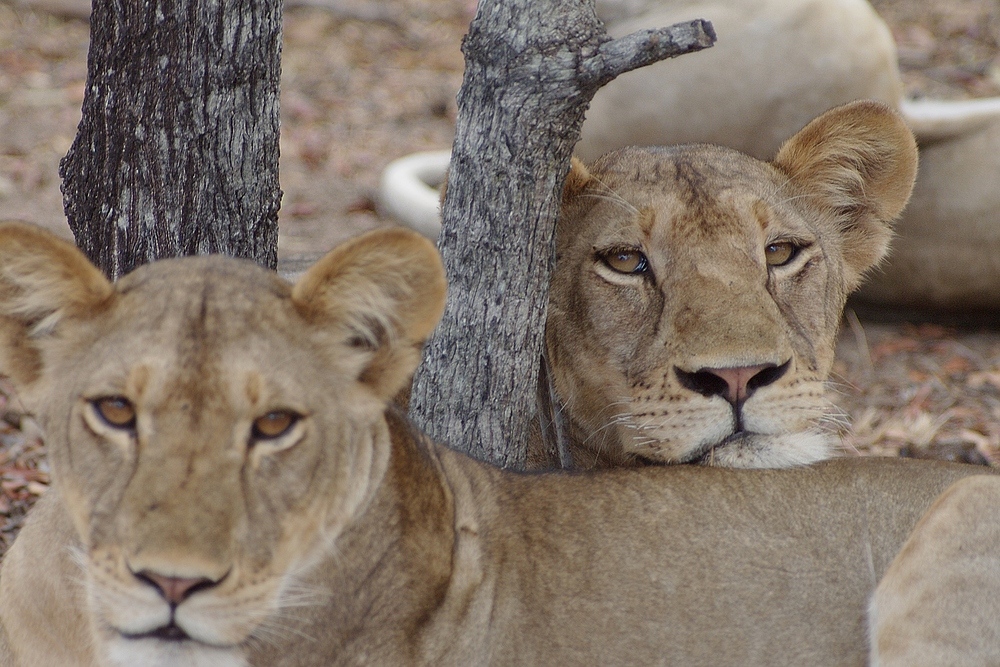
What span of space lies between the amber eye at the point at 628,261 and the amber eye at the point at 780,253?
343 mm

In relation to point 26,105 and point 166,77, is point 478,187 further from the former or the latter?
point 26,105

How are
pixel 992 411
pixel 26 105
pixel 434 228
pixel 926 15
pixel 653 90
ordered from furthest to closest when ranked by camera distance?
pixel 926 15, pixel 26 105, pixel 434 228, pixel 653 90, pixel 992 411

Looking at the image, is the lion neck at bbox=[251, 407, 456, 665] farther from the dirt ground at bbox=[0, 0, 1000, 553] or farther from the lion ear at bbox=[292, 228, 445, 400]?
the dirt ground at bbox=[0, 0, 1000, 553]

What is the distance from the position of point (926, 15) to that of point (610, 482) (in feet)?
29.7

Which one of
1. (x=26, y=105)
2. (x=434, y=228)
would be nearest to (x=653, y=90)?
(x=434, y=228)

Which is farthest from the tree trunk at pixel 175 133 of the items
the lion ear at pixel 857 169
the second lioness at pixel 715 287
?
the lion ear at pixel 857 169

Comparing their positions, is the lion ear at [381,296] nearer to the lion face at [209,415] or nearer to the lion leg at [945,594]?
the lion face at [209,415]

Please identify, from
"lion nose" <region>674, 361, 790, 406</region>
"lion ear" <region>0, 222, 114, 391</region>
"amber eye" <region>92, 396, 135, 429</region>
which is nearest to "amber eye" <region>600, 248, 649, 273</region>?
"lion nose" <region>674, 361, 790, 406</region>

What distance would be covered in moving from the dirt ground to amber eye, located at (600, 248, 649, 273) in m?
1.92

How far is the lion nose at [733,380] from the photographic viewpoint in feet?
10.2

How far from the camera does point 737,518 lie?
3.13 meters

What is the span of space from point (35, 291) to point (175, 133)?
37.5 inches

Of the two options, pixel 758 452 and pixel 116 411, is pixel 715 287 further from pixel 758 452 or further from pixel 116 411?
pixel 116 411

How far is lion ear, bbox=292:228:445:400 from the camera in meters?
2.52
